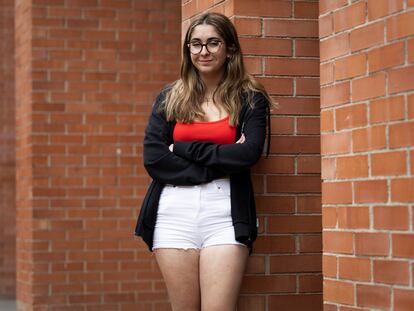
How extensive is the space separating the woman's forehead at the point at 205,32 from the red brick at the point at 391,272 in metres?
1.35

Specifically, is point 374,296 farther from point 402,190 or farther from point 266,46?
point 266,46

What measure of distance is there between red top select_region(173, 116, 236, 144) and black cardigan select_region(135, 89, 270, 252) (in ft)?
0.14

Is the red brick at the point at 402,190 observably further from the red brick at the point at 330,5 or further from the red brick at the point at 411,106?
the red brick at the point at 330,5

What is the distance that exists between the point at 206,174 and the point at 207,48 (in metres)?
0.55

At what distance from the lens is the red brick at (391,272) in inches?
139

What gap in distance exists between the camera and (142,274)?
8.65 meters

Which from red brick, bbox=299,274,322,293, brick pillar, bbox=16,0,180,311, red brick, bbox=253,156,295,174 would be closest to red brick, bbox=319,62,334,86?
red brick, bbox=253,156,295,174

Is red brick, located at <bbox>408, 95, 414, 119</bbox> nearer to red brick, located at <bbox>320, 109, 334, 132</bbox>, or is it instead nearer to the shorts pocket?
red brick, located at <bbox>320, 109, 334, 132</bbox>

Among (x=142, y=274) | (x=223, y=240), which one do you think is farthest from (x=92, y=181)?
(x=223, y=240)

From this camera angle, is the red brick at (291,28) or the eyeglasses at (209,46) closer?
the eyeglasses at (209,46)

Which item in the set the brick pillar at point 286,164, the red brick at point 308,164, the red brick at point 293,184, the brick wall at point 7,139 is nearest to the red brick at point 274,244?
the brick pillar at point 286,164

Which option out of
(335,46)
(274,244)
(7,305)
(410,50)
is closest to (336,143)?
(335,46)

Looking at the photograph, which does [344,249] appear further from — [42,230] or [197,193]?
[42,230]

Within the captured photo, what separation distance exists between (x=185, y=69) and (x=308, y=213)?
102cm
